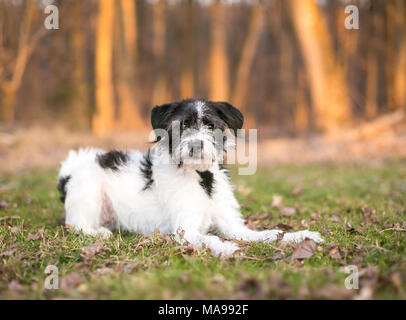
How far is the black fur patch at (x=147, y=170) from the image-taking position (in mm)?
5047

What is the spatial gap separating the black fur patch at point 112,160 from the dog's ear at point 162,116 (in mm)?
973

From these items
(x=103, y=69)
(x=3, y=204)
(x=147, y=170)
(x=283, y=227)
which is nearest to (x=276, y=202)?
(x=283, y=227)

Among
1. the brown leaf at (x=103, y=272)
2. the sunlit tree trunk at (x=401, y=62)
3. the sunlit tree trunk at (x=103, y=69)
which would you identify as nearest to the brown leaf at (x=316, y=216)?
the brown leaf at (x=103, y=272)

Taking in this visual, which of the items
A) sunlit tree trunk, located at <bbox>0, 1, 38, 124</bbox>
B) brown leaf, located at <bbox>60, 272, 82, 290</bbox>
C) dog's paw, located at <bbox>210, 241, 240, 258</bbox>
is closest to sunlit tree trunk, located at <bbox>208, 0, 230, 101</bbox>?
sunlit tree trunk, located at <bbox>0, 1, 38, 124</bbox>

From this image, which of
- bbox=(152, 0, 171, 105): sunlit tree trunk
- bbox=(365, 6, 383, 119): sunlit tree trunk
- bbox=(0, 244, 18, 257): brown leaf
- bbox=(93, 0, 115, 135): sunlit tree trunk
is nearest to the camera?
bbox=(0, 244, 18, 257): brown leaf

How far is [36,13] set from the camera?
1585cm

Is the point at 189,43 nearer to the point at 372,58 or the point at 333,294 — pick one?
the point at 372,58

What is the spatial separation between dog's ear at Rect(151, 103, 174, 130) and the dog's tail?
4.79 ft

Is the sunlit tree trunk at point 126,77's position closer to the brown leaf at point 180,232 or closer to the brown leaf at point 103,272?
the brown leaf at point 180,232

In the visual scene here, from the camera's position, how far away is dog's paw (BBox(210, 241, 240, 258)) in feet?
12.0

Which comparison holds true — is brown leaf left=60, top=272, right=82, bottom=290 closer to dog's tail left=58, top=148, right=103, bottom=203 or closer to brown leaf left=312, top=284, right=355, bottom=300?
brown leaf left=312, top=284, right=355, bottom=300

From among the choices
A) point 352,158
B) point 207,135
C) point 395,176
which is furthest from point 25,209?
point 352,158

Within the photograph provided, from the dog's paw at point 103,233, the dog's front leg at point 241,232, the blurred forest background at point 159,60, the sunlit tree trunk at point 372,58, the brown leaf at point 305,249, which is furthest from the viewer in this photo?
the sunlit tree trunk at point 372,58

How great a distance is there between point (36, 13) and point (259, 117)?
3594 cm
